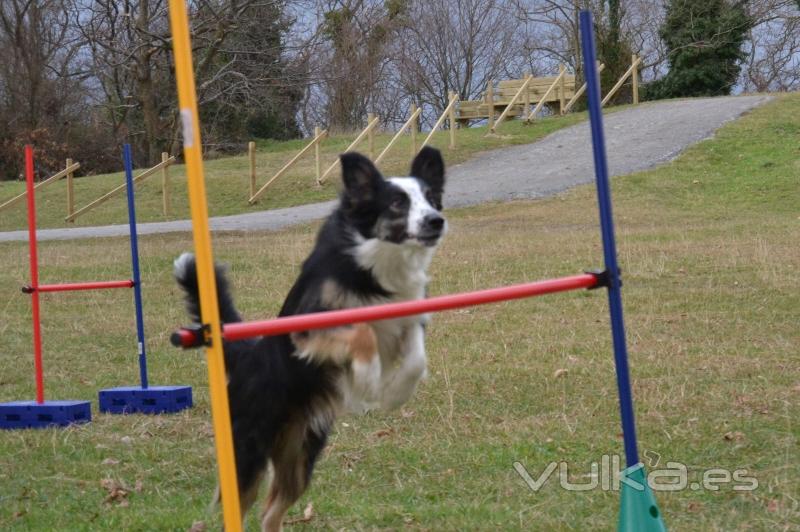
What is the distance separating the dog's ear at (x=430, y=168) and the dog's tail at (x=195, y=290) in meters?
1.08

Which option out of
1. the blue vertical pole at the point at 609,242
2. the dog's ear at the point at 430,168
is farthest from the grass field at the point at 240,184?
the blue vertical pole at the point at 609,242

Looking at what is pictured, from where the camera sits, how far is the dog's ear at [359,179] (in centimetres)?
496

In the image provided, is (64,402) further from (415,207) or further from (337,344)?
(415,207)

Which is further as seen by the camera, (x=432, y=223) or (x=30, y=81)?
(x=30, y=81)

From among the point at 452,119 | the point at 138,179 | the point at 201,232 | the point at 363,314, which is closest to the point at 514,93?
the point at 452,119

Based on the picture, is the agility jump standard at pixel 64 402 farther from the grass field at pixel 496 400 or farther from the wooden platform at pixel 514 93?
the wooden platform at pixel 514 93

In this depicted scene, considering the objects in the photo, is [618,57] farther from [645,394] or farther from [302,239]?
[645,394]

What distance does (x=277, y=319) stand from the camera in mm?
3627

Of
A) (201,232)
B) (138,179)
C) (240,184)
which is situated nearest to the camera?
(201,232)

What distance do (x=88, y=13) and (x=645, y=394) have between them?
3686cm

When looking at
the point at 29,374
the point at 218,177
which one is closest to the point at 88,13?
the point at 218,177

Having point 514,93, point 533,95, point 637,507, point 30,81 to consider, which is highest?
point 30,81

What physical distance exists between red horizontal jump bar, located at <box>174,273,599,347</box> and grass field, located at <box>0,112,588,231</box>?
2270cm

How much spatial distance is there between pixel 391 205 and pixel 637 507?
1837 millimetres
